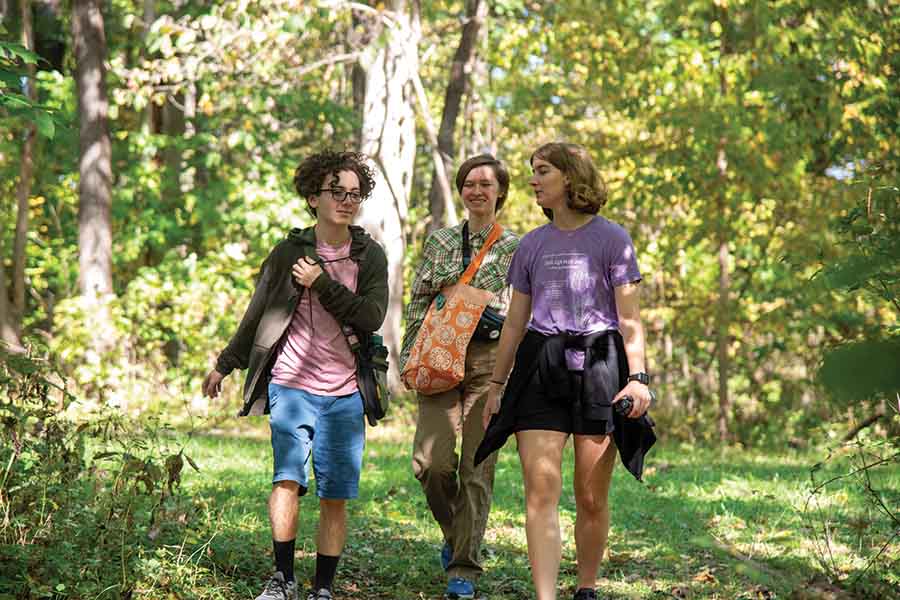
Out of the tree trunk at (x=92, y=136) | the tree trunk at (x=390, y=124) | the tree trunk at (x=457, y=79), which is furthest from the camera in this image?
the tree trunk at (x=457, y=79)

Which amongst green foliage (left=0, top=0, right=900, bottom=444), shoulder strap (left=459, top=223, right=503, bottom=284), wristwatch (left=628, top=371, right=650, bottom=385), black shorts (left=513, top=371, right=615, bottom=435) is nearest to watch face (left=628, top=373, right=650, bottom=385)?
wristwatch (left=628, top=371, right=650, bottom=385)

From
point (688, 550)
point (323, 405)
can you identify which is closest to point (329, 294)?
point (323, 405)

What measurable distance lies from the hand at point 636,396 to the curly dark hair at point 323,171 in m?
1.51

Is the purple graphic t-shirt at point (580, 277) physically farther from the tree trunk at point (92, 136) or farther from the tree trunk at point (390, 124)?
the tree trunk at point (92, 136)

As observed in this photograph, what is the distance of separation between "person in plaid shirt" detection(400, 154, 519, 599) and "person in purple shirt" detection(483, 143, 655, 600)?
0.78 m

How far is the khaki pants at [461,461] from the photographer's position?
6.24 m

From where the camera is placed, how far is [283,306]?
18.6 feet

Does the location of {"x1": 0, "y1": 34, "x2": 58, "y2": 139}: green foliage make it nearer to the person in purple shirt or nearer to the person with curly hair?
the person with curly hair

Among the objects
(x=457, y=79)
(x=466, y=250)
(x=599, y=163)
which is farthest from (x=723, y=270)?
(x=466, y=250)

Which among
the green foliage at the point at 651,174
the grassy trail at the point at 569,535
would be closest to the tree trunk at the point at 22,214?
the green foliage at the point at 651,174

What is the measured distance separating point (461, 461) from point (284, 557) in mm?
1123

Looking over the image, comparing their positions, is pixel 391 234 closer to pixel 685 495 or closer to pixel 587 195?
pixel 685 495

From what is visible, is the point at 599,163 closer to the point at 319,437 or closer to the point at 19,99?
the point at 319,437

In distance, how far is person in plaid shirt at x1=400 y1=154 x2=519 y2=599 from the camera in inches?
246
